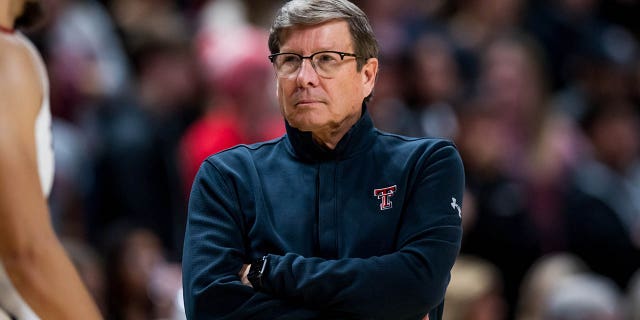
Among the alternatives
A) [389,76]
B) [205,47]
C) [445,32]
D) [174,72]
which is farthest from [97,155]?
[445,32]

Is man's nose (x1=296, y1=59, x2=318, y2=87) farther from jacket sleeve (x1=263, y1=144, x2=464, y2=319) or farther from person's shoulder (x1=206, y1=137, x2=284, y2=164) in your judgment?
jacket sleeve (x1=263, y1=144, x2=464, y2=319)

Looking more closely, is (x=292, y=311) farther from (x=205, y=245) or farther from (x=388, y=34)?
(x=388, y=34)

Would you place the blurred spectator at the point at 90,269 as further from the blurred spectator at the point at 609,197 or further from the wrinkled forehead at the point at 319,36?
the blurred spectator at the point at 609,197

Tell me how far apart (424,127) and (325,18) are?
15.2 ft

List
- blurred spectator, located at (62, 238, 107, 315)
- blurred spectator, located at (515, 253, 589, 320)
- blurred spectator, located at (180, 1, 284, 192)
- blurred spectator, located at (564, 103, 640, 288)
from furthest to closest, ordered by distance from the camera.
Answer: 1. blurred spectator, located at (564, 103, 640, 288)
2. blurred spectator, located at (515, 253, 589, 320)
3. blurred spectator, located at (180, 1, 284, 192)
4. blurred spectator, located at (62, 238, 107, 315)

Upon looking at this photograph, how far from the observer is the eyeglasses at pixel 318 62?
348 cm

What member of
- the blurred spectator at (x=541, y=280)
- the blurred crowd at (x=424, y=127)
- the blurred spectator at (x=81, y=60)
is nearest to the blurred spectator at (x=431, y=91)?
the blurred crowd at (x=424, y=127)

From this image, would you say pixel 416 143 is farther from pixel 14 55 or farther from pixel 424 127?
pixel 424 127

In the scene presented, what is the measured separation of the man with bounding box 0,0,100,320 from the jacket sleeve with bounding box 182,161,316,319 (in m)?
0.33

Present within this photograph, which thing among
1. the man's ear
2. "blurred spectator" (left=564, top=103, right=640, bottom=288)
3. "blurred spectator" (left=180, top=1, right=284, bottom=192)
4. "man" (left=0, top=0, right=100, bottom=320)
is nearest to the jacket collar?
the man's ear

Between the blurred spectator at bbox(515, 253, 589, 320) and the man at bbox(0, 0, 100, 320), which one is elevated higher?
the man at bbox(0, 0, 100, 320)

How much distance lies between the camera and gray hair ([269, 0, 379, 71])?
3.46 m

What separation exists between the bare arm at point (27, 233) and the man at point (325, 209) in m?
0.35

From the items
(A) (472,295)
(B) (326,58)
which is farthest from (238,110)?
(B) (326,58)
